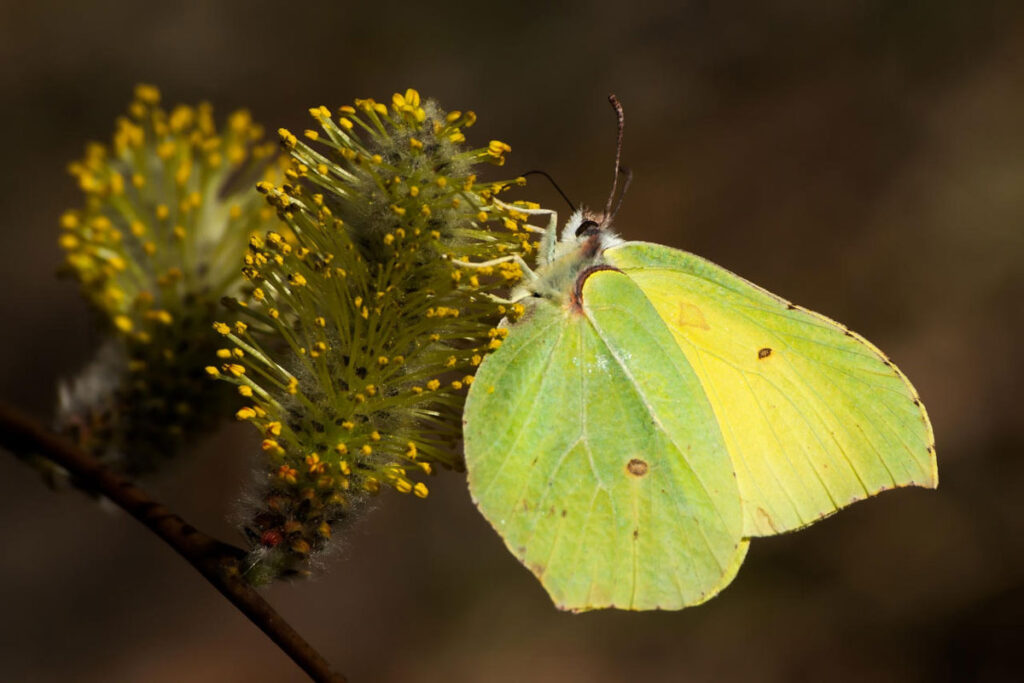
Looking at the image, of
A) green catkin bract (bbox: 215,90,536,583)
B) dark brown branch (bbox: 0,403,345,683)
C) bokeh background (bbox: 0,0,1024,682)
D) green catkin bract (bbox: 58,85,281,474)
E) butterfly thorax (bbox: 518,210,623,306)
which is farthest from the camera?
bokeh background (bbox: 0,0,1024,682)

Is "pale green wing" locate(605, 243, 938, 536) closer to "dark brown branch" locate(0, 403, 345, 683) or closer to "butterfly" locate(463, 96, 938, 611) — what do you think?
"butterfly" locate(463, 96, 938, 611)

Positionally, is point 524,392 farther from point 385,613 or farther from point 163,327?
point 385,613

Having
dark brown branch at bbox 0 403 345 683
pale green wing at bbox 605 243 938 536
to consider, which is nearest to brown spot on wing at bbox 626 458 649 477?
pale green wing at bbox 605 243 938 536

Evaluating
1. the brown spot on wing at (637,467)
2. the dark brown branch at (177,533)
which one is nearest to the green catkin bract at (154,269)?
the dark brown branch at (177,533)

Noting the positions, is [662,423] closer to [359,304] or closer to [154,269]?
[359,304]

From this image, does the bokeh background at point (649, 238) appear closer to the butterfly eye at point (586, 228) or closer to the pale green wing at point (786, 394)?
the pale green wing at point (786, 394)

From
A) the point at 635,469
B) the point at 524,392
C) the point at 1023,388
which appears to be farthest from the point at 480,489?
the point at 1023,388
